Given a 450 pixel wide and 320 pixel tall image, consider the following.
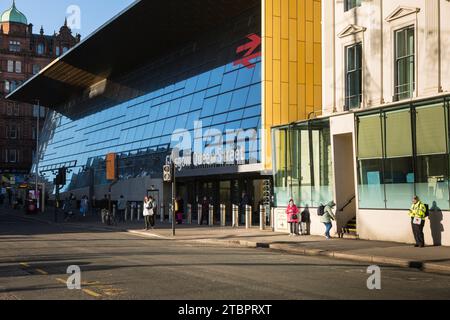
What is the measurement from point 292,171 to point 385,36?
785 cm

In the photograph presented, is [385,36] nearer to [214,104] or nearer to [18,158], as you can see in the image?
[214,104]

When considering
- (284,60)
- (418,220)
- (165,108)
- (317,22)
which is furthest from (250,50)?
(418,220)

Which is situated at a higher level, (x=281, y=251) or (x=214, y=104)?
(x=214, y=104)

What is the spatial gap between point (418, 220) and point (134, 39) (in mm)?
35084

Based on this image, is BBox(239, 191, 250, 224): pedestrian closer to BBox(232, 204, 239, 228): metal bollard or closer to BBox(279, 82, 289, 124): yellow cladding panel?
BBox(232, 204, 239, 228): metal bollard

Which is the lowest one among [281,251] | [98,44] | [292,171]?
[281,251]

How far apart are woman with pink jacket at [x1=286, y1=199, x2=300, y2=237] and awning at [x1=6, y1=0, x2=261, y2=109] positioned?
55.5ft

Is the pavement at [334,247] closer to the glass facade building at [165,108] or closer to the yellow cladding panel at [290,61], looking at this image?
the yellow cladding panel at [290,61]

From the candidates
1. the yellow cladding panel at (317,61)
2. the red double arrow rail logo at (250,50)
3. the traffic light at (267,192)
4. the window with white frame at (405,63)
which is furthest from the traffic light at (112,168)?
the window with white frame at (405,63)

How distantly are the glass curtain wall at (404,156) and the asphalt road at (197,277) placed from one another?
5533 millimetres

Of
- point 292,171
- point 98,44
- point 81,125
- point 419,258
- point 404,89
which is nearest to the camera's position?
point 419,258

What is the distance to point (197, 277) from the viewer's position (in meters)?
12.6

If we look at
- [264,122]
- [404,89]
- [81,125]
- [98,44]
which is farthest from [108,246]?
[81,125]
